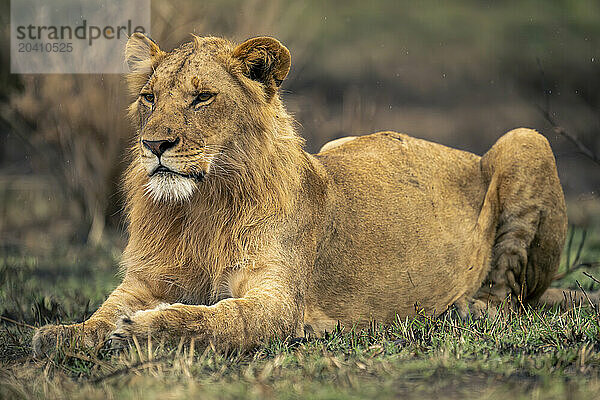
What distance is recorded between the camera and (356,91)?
1550cm

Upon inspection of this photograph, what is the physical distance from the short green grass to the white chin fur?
2.42 feet

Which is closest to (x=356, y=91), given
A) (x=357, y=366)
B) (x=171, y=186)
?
(x=171, y=186)

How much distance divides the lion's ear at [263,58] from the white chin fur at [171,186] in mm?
692

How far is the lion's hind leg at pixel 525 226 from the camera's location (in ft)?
16.9

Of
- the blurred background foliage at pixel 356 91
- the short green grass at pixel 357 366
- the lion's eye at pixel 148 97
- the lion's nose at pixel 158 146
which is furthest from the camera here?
the blurred background foliage at pixel 356 91

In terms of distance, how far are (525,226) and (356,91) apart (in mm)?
10543

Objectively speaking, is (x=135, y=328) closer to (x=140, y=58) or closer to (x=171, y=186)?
(x=171, y=186)

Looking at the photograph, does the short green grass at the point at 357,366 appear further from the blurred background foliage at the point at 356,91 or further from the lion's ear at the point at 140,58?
the blurred background foliage at the point at 356,91

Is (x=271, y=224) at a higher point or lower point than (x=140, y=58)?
lower

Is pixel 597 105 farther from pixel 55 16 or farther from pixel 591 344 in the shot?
pixel 591 344

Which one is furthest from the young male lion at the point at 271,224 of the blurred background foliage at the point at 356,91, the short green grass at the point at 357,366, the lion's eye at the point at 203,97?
the blurred background foliage at the point at 356,91

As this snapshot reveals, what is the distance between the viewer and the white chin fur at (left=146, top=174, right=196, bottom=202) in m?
3.73

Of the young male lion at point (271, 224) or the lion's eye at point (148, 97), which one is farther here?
the lion's eye at point (148, 97)

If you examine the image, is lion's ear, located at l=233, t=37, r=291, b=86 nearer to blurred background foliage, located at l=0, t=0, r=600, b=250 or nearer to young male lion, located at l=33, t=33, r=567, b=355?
young male lion, located at l=33, t=33, r=567, b=355
